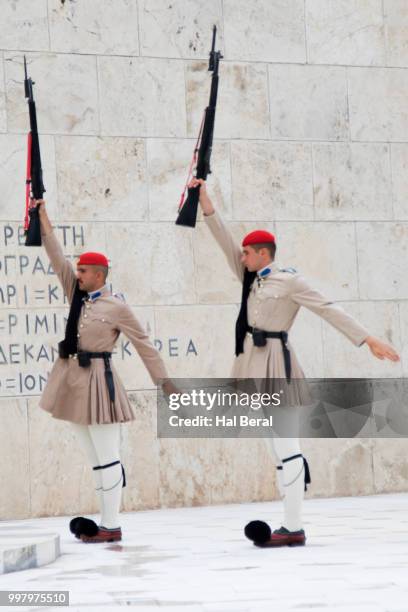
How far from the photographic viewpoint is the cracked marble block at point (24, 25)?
31.0ft

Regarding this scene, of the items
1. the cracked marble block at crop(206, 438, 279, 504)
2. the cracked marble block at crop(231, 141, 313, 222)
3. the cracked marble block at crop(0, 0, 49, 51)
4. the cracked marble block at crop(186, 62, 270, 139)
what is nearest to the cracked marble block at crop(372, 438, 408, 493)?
the cracked marble block at crop(206, 438, 279, 504)

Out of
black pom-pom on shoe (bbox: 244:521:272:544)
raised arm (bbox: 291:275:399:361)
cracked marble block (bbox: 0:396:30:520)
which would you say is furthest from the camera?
cracked marble block (bbox: 0:396:30:520)

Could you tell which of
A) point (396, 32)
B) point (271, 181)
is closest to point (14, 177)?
point (271, 181)

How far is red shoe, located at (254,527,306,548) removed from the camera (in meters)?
6.72

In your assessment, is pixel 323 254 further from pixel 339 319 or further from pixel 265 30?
pixel 339 319

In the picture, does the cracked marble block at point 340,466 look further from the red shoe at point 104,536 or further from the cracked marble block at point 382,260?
the red shoe at point 104,536

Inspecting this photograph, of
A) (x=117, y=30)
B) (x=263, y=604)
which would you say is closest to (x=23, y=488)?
(x=117, y=30)

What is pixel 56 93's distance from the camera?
9.59 m

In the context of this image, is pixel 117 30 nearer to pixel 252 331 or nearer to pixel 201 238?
pixel 201 238

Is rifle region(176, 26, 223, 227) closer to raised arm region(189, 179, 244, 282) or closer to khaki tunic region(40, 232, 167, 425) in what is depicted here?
raised arm region(189, 179, 244, 282)

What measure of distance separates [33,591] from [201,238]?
5016 mm

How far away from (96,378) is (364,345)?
3.47 metres

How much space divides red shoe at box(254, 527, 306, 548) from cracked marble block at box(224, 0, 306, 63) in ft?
15.3

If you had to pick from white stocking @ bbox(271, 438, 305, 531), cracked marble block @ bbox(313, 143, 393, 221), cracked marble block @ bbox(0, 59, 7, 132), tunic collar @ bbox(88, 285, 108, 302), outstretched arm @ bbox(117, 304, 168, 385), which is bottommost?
white stocking @ bbox(271, 438, 305, 531)
